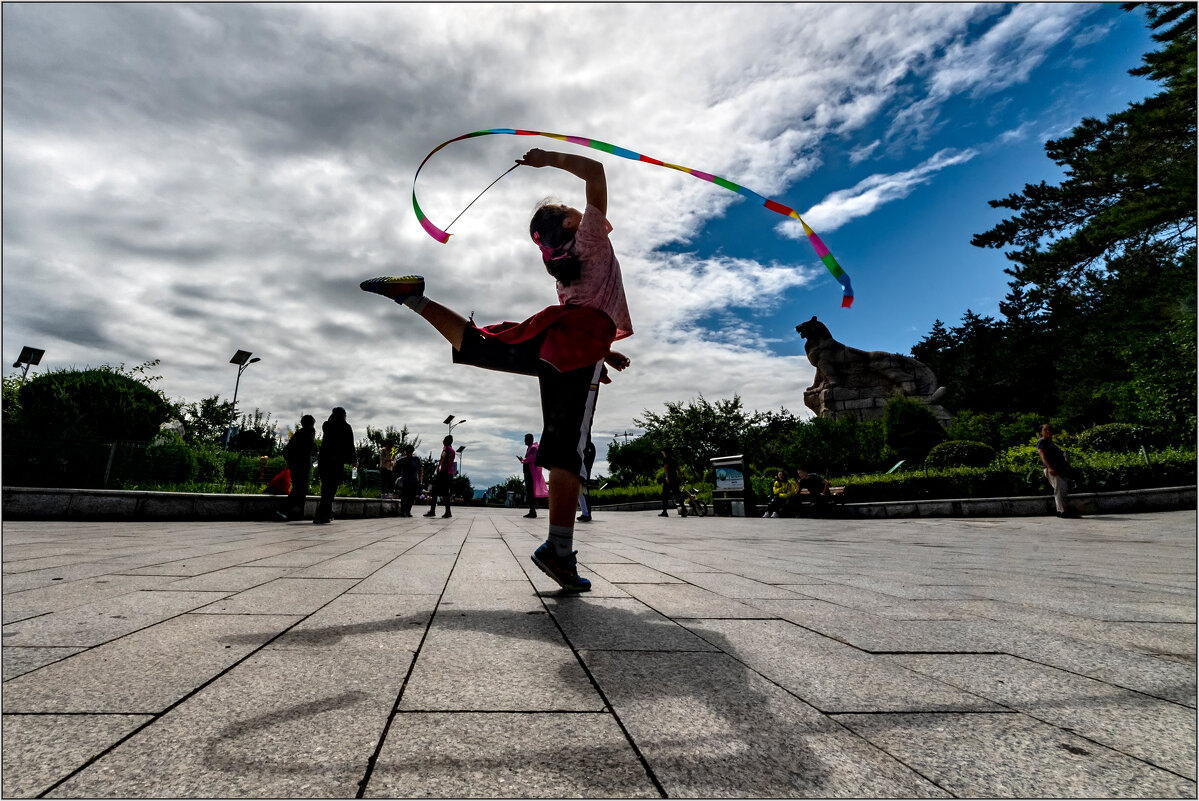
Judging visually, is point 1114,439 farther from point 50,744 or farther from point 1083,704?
point 50,744

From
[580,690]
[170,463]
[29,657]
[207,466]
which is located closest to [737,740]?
[580,690]

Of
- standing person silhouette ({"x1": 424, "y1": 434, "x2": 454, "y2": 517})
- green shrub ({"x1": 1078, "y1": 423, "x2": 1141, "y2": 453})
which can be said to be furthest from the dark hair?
green shrub ({"x1": 1078, "y1": 423, "x2": 1141, "y2": 453})

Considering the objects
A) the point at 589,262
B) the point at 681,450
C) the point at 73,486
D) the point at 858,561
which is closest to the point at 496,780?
the point at 589,262

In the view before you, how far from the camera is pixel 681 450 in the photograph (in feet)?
139

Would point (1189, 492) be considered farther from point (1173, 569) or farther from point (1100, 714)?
point (1100, 714)

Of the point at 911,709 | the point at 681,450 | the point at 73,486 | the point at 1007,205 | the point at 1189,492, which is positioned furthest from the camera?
the point at 681,450

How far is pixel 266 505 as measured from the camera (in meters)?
9.73

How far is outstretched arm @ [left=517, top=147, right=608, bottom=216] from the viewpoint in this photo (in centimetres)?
282

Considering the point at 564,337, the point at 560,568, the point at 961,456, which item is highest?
the point at 961,456

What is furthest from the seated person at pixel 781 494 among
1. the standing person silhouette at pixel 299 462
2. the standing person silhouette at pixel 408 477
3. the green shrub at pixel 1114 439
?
the standing person silhouette at pixel 299 462

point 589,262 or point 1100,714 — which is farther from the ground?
point 589,262

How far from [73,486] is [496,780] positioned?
1291cm

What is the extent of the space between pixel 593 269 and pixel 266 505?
9.24 m

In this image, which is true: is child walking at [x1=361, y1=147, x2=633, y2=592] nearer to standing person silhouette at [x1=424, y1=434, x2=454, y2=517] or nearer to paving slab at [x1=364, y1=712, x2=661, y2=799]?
paving slab at [x1=364, y1=712, x2=661, y2=799]
